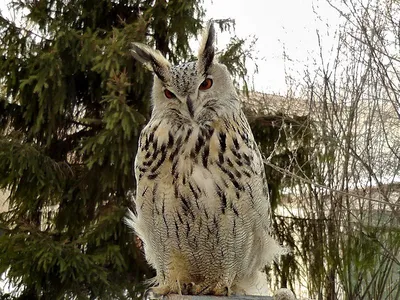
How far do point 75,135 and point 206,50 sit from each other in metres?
2.50

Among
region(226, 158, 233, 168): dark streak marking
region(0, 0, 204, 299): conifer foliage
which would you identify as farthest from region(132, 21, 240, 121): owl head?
region(0, 0, 204, 299): conifer foliage

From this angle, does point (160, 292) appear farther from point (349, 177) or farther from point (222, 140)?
point (349, 177)

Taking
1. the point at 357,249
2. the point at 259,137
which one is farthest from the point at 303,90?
the point at 357,249

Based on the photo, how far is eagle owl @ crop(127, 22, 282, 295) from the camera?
1380mm

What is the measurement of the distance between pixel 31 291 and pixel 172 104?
2.61 m

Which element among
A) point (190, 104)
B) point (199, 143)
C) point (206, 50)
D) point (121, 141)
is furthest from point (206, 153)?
point (121, 141)

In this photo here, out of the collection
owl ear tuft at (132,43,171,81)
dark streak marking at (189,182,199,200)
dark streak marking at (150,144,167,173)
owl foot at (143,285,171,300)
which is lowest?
owl foot at (143,285,171,300)

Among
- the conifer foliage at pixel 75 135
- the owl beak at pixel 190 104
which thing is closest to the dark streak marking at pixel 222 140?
the owl beak at pixel 190 104

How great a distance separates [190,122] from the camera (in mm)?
1370

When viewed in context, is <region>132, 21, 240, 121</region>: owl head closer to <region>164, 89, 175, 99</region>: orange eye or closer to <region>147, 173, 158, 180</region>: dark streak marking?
<region>164, 89, 175, 99</region>: orange eye

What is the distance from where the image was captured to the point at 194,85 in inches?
52.1

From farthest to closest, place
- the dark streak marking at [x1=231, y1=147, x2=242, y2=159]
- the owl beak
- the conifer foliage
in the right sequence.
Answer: the conifer foliage → the dark streak marking at [x1=231, y1=147, x2=242, y2=159] → the owl beak

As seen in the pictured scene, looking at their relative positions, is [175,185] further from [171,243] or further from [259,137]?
[259,137]

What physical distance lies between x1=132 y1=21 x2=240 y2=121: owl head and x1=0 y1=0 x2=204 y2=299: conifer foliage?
151 centimetres
